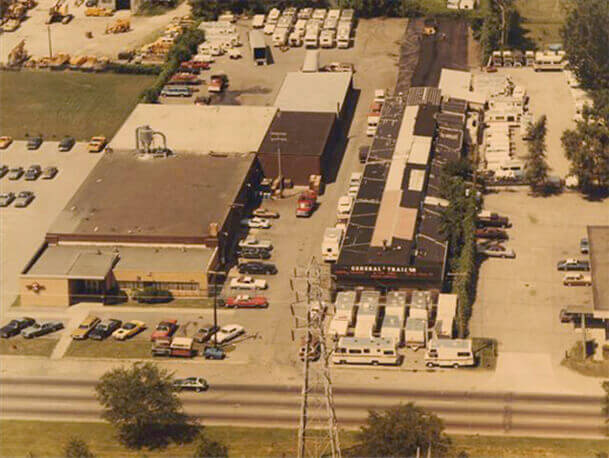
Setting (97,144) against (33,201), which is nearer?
(33,201)

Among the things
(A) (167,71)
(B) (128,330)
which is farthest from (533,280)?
(A) (167,71)

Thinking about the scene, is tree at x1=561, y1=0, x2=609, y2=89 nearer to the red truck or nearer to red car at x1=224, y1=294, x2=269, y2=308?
the red truck

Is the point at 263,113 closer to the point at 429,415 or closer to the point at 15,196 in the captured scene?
the point at 15,196

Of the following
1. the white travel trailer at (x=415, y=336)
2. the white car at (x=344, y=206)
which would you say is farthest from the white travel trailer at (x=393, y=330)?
the white car at (x=344, y=206)

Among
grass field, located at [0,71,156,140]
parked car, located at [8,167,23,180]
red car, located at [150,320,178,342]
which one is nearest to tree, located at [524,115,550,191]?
red car, located at [150,320,178,342]

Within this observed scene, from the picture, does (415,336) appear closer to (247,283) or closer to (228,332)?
(228,332)
